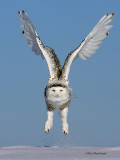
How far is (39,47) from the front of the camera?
61.2 feet

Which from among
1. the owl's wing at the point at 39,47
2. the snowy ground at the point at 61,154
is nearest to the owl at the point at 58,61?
the owl's wing at the point at 39,47

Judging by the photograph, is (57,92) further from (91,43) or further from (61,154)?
(91,43)

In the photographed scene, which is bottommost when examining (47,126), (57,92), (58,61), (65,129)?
(65,129)

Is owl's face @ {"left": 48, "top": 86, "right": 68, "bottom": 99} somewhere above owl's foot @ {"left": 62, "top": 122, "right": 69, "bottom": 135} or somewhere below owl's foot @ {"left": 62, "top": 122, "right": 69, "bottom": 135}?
above

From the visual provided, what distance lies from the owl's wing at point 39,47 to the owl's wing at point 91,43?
363mm

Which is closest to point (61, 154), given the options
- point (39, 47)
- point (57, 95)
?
point (57, 95)

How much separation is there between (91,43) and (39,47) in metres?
2.35

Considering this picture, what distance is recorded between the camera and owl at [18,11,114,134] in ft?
57.3

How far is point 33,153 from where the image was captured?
53.3 feet

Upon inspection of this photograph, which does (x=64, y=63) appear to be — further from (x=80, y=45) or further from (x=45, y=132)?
(x=45, y=132)

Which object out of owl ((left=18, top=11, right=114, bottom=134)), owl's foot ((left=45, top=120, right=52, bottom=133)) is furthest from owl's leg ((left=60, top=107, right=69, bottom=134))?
owl's foot ((left=45, top=120, right=52, bottom=133))

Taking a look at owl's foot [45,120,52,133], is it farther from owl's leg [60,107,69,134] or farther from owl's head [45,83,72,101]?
owl's head [45,83,72,101]

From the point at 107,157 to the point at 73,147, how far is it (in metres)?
4.09

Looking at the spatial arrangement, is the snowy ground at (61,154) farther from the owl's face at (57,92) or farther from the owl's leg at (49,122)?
the owl's face at (57,92)
